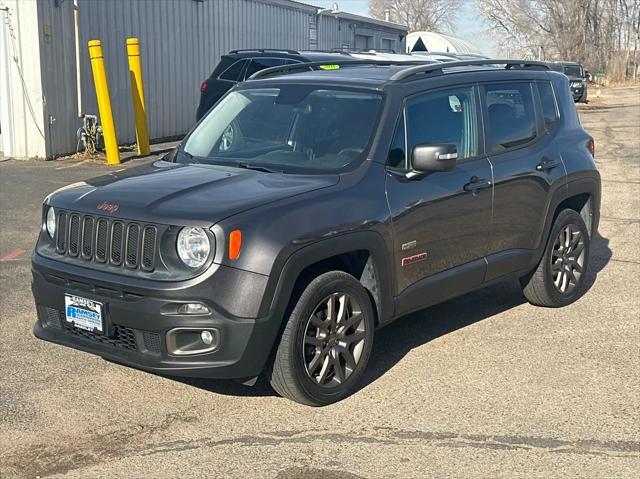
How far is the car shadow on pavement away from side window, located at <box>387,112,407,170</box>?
128 centimetres

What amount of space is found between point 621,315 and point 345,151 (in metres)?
2.83

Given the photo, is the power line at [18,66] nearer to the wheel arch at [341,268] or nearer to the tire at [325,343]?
the wheel arch at [341,268]

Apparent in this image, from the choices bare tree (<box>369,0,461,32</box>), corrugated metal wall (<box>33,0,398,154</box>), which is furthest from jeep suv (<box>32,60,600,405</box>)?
bare tree (<box>369,0,461,32</box>)

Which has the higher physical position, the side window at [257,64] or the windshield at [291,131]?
the side window at [257,64]

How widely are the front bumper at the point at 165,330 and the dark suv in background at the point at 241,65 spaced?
8218 mm

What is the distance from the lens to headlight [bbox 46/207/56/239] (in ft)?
16.7

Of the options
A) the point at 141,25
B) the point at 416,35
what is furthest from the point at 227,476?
the point at 416,35

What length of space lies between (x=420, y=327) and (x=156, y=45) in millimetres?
12852

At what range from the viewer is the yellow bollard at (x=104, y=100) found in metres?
14.0

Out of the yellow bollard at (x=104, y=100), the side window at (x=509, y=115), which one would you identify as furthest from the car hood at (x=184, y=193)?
the yellow bollard at (x=104, y=100)

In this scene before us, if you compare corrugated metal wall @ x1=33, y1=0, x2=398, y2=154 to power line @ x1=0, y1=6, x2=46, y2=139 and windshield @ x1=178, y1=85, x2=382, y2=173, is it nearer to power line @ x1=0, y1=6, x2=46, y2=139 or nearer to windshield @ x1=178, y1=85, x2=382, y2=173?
power line @ x1=0, y1=6, x2=46, y2=139

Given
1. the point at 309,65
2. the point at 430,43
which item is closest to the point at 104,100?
the point at 309,65

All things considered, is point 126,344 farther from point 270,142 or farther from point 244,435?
point 270,142

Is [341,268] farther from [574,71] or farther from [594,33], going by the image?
[594,33]
